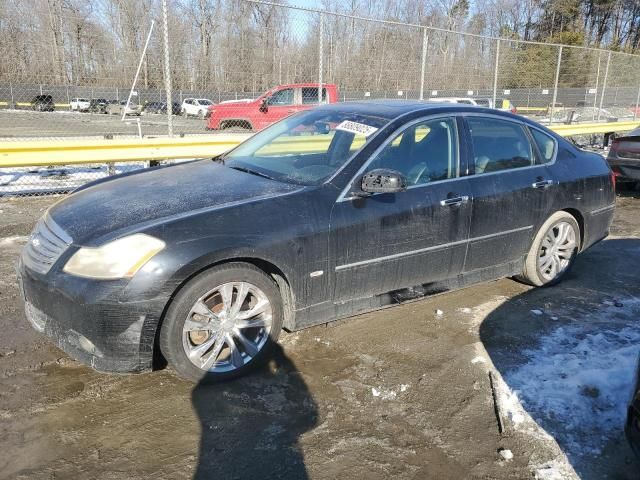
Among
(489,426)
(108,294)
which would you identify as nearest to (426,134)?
(489,426)

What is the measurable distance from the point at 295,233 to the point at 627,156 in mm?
7812

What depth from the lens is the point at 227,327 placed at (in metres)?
3.15

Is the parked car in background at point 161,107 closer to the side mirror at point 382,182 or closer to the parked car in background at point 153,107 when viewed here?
the parked car in background at point 153,107

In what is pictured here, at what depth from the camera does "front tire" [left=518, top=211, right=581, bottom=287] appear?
15.4 ft

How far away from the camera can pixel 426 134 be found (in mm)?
4020

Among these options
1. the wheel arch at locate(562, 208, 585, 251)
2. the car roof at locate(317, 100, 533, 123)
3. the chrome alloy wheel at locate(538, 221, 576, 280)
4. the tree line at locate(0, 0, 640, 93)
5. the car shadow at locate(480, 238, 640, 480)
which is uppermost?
the tree line at locate(0, 0, 640, 93)

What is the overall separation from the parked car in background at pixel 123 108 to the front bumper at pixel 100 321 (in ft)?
22.1

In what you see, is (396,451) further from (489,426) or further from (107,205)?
(107,205)

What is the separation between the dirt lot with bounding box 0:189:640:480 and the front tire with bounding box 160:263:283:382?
14cm

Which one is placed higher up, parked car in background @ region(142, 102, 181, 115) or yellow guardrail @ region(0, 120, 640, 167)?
parked car in background @ region(142, 102, 181, 115)

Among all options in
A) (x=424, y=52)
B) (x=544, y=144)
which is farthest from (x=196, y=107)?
(x=544, y=144)

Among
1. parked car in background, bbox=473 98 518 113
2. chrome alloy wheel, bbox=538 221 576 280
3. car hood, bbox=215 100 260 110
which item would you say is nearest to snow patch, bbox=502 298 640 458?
chrome alloy wheel, bbox=538 221 576 280

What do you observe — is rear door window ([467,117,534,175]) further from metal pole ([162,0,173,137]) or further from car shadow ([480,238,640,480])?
metal pole ([162,0,173,137])

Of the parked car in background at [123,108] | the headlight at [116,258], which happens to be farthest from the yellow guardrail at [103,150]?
the headlight at [116,258]
